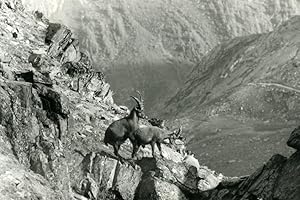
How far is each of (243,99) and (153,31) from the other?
78644 mm

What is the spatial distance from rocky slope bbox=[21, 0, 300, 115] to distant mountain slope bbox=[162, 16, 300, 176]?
21175 mm

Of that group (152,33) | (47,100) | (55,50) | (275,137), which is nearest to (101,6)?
(152,33)

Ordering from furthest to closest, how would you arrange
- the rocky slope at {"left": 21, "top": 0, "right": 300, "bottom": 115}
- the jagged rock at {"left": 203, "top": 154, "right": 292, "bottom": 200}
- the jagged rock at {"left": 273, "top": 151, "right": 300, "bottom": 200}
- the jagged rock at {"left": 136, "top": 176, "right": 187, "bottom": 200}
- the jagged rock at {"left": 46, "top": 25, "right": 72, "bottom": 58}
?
the rocky slope at {"left": 21, "top": 0, "right": 300, "bottom": 115}, the jagged rock at {"left": 46, "top": 25, "right": 72, "bottom": 58}, the jagged rock at {"left": 136, "top": 176, "right": 187, "bottom": 200}, the jagged rock at {"left": 203, "top": 154, "right": 292, "bottom": 200}, the jagged rock at {"left": 273, "top": 151, "right": 300, "bottom": 200}

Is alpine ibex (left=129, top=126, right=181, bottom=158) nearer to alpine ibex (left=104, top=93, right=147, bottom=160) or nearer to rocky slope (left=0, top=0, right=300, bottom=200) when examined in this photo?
alpine ibex (left=104, top=93, right=147, bottom=160)

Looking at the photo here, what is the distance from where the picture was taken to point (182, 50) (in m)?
176

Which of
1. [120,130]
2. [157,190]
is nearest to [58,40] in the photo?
[120,130]

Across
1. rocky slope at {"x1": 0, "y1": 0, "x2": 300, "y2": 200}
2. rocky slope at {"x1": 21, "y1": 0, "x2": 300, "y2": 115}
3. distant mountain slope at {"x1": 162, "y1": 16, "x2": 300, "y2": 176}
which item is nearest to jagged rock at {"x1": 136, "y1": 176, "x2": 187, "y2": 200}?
rocky slope at {"x1": 0, "y1": 0, "x2": 300, "y2": 200}

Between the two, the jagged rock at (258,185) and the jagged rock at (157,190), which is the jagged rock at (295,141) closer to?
the jagged rock at (258,185)

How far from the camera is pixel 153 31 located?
178750mm

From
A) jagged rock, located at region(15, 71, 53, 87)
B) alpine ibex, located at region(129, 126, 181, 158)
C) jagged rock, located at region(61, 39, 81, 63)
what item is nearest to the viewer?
alpine ibex, located at region(129, 126, 181, 158)

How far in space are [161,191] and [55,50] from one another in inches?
1002

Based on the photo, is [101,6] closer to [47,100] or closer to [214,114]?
[214,114]

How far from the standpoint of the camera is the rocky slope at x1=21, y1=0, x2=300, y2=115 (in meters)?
159

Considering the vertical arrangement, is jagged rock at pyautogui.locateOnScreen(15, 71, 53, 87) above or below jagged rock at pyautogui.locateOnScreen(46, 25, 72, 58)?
below
